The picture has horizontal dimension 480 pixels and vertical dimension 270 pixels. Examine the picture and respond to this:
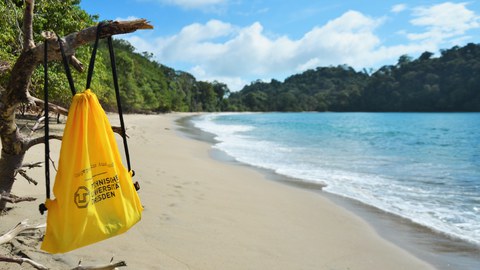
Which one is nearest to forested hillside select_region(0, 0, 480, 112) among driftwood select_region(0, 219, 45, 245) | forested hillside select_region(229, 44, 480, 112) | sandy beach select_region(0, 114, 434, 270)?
forested hillside select_region(229, 44, 480, 112)

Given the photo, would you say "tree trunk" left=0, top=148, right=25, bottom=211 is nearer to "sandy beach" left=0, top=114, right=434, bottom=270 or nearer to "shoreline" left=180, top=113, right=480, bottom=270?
"sandy beach" left=0, top=114, right=434, bottom=270

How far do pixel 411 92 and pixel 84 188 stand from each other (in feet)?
424

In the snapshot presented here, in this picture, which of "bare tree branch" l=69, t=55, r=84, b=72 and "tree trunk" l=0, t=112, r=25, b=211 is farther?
"tree trunk" l=0, t=112, r=25, b=211

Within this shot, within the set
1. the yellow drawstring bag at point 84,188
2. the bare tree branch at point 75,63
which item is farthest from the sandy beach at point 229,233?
the bare tree branch at point 75,63

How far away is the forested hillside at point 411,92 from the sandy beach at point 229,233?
114093mm

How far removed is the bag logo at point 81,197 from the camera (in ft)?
7.08

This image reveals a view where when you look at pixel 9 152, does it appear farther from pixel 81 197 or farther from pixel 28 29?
pixel 81 197

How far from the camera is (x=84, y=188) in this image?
217cm

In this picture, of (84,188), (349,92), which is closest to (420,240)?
(84,188)

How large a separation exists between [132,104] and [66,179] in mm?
53420

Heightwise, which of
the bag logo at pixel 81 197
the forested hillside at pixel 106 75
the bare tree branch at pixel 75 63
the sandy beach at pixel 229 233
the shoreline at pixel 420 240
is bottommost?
the shoreline at pixel 420 240

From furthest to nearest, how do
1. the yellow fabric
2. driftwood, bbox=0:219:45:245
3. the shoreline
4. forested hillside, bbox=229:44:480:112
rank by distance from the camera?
forested hillside, bbox=229:44:480:112 → the shoreline → driftwood, bbox=0:219:45:245 → the yellow fabric

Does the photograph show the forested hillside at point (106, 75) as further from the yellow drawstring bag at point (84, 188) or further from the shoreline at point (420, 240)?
the shoreline at point (420, 240)

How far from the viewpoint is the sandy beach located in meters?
3.62
